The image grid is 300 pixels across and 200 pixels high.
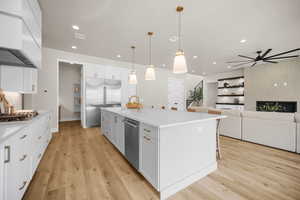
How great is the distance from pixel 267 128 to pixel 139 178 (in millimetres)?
3145

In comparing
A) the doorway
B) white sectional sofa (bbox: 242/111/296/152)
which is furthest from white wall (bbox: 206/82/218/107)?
the doorway

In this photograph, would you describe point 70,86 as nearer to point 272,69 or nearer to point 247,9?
point 247,9

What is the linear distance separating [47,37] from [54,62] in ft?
3.45

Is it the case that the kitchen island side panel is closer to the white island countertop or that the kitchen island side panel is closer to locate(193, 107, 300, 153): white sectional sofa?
the white island countertop

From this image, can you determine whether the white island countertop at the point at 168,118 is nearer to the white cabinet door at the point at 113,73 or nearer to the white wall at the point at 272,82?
the white cabinet door at the point at 113,73

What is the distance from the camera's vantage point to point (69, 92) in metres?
6.13

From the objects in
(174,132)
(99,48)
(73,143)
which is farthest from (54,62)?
(174,132)

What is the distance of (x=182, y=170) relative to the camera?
1.55m

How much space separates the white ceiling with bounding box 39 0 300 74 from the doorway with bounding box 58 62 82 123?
7.67 ft

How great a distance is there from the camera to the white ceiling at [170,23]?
2080 millimetres

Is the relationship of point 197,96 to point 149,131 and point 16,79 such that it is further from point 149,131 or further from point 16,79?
point 16,79

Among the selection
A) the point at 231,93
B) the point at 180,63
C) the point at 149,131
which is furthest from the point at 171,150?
the point at 231,93

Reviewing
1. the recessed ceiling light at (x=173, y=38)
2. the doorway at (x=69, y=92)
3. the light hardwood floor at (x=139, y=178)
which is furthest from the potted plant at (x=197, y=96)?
the doorway at (x=69, y=92)

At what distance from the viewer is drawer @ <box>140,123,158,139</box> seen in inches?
Answer: 54.4
